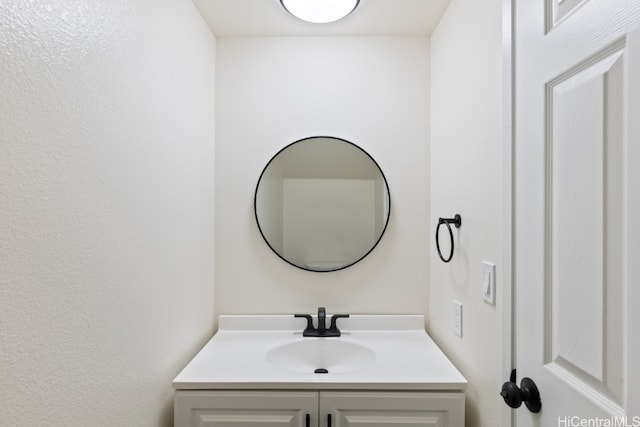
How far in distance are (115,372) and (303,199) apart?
1.05 metres

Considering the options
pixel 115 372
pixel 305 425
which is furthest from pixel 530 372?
pixel 115 372

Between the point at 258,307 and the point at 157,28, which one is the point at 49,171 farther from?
the point at 258,307

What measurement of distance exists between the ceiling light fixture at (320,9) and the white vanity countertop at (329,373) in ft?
4.43

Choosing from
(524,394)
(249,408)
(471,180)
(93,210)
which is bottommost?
(249,408)

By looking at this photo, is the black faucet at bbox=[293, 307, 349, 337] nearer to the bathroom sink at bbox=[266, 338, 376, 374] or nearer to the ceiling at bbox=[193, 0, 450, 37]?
the bathroom sink at bbox=[266, 338, 376, 374]

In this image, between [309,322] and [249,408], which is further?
[309,322]

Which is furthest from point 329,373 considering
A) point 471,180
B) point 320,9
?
point 320,9

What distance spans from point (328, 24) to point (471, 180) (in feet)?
3.18

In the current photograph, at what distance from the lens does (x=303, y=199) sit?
5.63 feet

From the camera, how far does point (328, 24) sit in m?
1.59

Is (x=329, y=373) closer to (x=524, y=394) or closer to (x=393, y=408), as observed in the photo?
(x=393, y=408)

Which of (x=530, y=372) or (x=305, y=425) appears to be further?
(x=305, y=425)

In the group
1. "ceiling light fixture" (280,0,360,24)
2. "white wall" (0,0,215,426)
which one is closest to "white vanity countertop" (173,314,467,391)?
"white wall" (0,0,215,426)

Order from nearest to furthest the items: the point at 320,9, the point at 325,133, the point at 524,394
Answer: the point at 524,394 → the point at 320,9 → the point at 325,133
